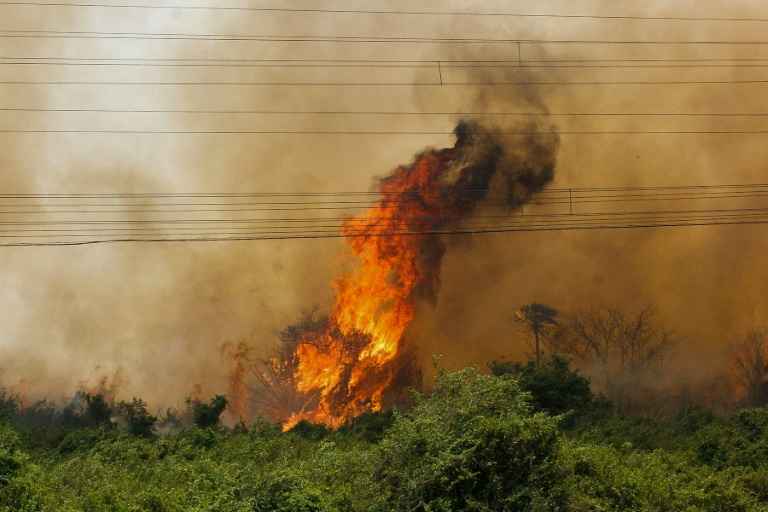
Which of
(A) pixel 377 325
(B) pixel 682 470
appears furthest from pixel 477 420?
(A) pixel 377 325

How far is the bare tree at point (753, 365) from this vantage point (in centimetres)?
5194

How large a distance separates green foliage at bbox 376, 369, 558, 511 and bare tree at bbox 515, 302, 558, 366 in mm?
27857

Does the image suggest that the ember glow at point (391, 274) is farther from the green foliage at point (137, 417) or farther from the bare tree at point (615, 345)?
the bare tree at point (615, 345)

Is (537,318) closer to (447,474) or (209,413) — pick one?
(209,413)

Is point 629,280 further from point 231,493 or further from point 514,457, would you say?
point 231,493

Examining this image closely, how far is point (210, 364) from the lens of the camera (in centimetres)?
5084

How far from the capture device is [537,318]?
177 ft

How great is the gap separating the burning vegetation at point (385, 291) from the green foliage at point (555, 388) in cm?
796

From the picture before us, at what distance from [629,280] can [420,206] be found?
15073 mm

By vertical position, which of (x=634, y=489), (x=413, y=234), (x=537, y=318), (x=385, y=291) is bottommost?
(x=634, y=489)

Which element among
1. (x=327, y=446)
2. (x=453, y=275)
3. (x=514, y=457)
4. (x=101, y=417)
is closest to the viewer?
(x=514, y=457)

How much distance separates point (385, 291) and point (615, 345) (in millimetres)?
14974

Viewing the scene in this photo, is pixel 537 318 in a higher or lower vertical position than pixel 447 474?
higher

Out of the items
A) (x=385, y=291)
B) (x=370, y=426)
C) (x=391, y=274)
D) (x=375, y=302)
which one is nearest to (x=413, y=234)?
(x=391, y=274)
